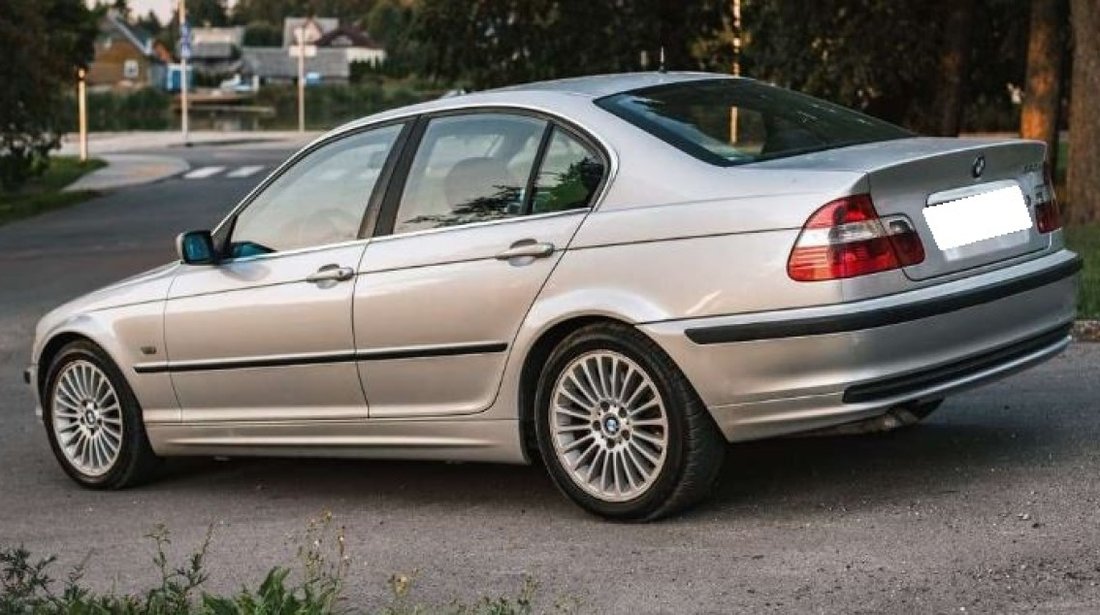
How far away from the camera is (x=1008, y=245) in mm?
6875

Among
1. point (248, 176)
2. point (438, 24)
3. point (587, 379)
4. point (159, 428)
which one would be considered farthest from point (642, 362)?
point (248, 176)

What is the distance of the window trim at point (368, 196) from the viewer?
24.4ft

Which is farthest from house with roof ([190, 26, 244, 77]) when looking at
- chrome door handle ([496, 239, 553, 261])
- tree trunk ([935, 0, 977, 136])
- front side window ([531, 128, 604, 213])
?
chrome door handle ([496, 239, 553, 261])

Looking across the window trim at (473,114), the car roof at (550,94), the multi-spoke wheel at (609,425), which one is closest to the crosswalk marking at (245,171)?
the car roof at (550,94)

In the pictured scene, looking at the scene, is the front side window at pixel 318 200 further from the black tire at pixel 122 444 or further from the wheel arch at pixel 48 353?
the wheel arch at pixel 48 353

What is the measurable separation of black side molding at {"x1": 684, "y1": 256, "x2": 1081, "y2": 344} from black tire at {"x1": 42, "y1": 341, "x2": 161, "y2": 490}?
9.29 feet

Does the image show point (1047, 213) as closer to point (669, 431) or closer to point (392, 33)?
point (669, 431)

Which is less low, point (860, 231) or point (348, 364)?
point (860, 231)

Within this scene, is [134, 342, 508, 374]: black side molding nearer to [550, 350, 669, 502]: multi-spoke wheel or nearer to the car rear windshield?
[550, 350, 669, 502]: multi-spoke wheel

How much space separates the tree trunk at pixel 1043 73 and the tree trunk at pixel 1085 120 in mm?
4033

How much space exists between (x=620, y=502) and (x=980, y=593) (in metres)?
1.55

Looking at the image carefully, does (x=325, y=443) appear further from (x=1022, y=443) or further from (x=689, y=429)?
(x=1022, y=443)

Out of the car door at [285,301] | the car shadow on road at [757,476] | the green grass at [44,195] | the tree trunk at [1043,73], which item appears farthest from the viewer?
the green grass at [44,195]

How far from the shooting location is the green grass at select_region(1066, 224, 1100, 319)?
38.2ft
